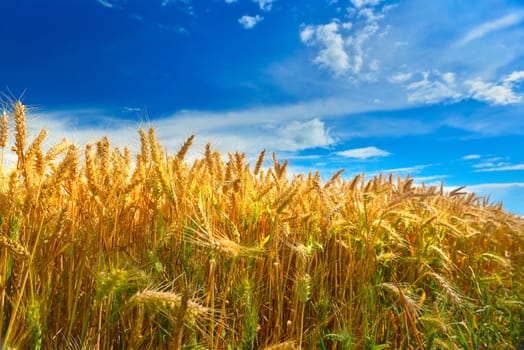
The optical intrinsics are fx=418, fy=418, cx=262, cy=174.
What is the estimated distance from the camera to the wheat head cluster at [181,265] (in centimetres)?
161

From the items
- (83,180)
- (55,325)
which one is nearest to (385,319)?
(55,325)

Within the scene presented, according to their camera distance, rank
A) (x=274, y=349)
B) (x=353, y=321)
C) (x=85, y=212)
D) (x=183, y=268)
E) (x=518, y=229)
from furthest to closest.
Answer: (x=518, y=229) < (x=353, y=321) < (x=85, y=212) < (x=183, y=268) < (x=274, y=349)

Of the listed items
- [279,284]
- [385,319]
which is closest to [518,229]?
[385,319]

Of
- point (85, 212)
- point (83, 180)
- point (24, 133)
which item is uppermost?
point (24, 133)

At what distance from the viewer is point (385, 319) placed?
8.38ft

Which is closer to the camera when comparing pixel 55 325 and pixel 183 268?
pixel 55 325

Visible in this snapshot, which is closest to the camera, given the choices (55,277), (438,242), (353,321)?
(55,277)

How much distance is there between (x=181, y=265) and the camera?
7.02 ft

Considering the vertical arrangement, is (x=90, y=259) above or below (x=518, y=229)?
below

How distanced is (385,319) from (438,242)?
1.46 metres

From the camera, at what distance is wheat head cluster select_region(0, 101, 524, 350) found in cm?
161

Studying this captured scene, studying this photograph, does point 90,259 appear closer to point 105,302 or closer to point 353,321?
point 105,302

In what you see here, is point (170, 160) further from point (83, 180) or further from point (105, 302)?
point (105, 302)

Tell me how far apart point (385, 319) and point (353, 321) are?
0.26m
